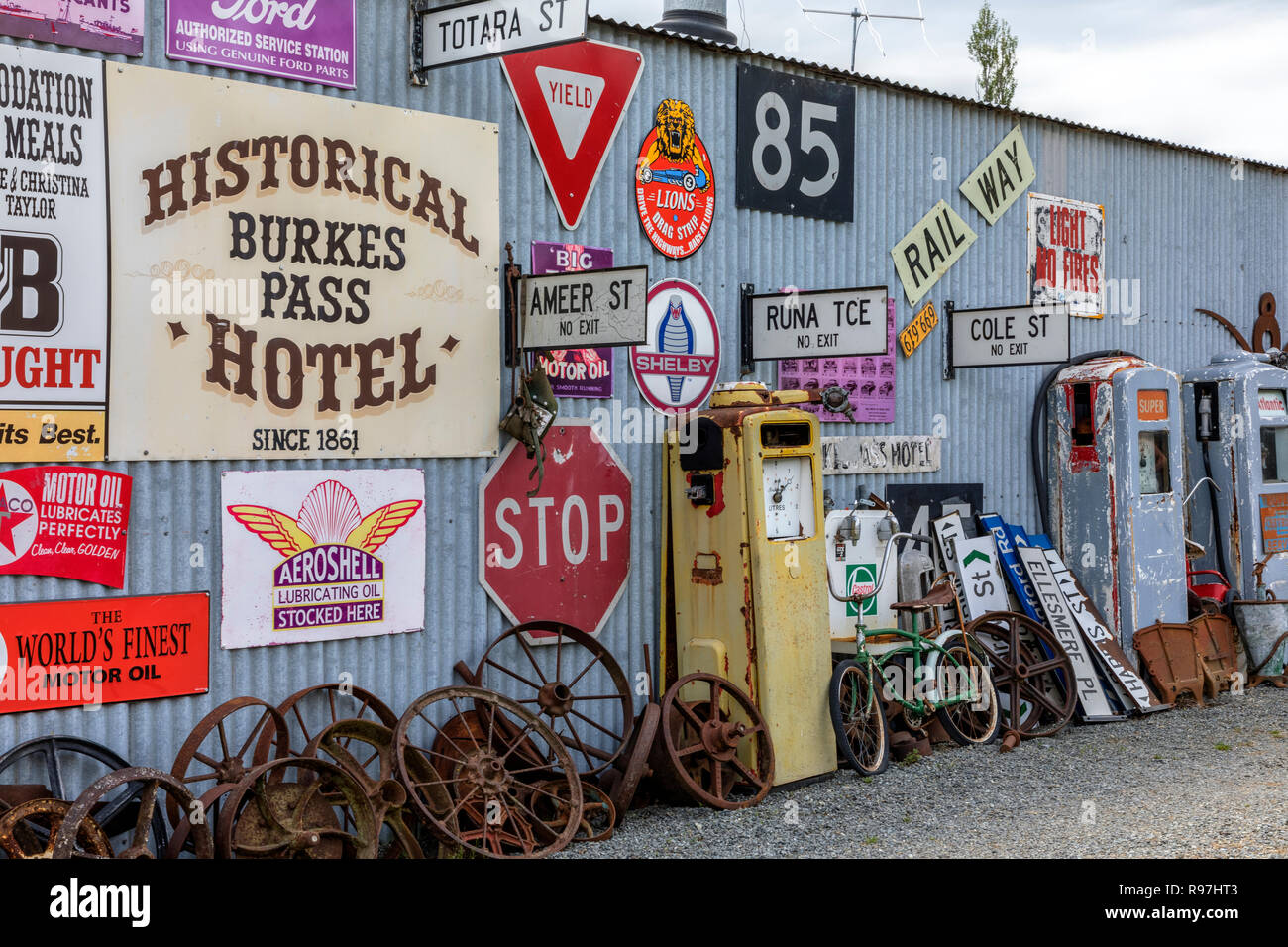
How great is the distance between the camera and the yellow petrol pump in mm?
7980

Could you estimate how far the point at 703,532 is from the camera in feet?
27.0

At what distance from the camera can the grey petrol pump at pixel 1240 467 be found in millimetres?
12031

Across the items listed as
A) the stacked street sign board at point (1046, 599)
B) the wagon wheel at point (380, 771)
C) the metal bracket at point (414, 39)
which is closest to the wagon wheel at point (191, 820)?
the wagon wheel at point (380, 771)

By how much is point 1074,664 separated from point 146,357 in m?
7.24

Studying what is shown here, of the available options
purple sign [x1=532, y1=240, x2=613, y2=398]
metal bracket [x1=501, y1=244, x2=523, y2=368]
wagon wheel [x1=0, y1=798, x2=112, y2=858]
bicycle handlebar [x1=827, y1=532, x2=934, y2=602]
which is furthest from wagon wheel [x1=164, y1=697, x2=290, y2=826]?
bicycle handlebar [x1=827, y1=532, x2=934, y2=602]

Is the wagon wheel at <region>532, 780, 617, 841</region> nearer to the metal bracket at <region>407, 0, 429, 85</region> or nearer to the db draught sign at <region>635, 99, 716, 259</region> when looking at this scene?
the db draught sign at <region>635, 99, 716, 259</region>

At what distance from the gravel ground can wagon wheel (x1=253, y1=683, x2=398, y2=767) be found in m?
1.26

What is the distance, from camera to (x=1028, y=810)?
757cm

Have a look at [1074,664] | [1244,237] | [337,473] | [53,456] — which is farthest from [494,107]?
[1244,237]

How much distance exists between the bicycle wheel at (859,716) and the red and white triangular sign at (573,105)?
3.29m

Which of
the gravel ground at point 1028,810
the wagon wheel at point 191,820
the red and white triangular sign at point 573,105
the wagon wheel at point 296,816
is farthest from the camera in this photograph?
the red and white triangular sign at point 573,105

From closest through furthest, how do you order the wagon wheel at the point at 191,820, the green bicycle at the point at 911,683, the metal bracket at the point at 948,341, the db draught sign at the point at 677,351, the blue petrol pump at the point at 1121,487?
1. the wagon wheel at the point at 191,820
2. the green bicycle at the point at 911,683
3. the db draught sign at the point at 677,351
4. the metal bracket at the point at 948,341
5. the blue petrol pump at the point at 1121,487

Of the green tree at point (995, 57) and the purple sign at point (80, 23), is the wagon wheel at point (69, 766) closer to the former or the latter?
the purple sign at point (80, 23)

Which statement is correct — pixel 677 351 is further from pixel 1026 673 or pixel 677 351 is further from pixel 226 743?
pixel 226 743
